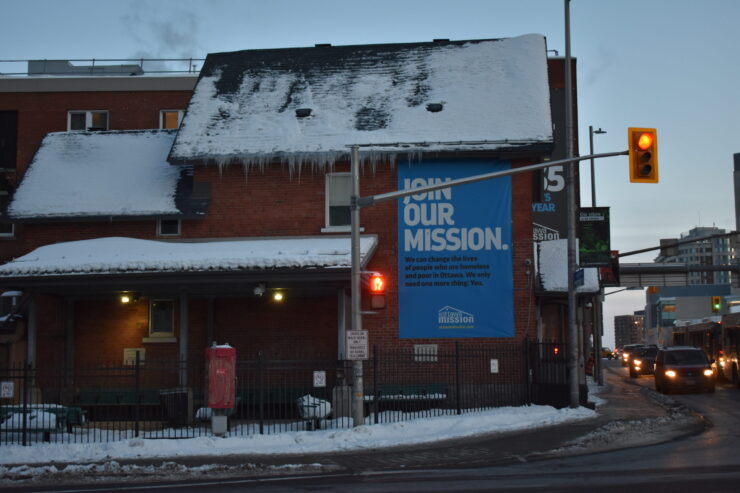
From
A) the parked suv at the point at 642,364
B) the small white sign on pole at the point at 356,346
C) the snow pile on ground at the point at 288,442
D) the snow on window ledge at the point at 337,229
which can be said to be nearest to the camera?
the snow pile on ground at the point at 288,442

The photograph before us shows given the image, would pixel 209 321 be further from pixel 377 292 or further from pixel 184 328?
pixel 377 292

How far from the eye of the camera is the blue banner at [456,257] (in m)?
24.5

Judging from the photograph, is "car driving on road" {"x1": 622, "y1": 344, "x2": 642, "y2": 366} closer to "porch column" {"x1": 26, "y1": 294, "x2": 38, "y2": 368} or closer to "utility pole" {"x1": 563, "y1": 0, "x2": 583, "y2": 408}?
"utility pole" {"x1": 563, "y1": 0, "x2": 583, "y2": 408}

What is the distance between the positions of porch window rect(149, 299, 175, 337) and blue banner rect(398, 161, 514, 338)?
6818mm

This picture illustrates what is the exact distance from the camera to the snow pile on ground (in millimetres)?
16469

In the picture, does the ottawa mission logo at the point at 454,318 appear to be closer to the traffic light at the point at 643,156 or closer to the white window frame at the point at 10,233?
the traffic light at the point at 643,156

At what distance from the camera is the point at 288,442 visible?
17.9 metres

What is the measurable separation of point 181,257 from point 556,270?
1101 centimetres

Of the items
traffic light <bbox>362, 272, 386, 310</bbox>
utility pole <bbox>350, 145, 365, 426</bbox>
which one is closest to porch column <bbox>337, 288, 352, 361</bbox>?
utility pole <bbox>350, 145, 365, 426</bbox>

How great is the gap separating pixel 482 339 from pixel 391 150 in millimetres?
5951

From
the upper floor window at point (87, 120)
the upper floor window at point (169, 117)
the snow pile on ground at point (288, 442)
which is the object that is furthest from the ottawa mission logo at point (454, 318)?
the upper floor window at point (87, 120)

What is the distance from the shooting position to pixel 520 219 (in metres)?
24.8

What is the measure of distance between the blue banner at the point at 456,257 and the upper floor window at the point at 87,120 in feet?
52.9

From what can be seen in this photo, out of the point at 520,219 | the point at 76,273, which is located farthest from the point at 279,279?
the point at 520,219
